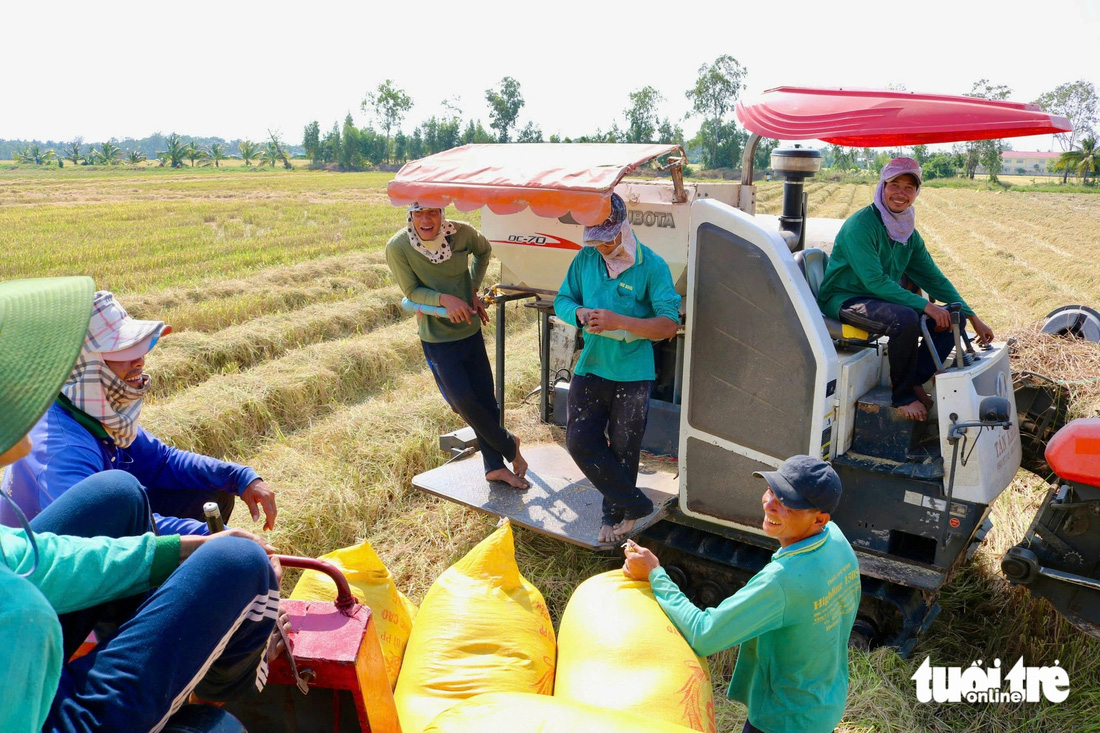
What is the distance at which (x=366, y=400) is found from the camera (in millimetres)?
8383

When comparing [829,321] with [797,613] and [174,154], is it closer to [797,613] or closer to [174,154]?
[797,613]

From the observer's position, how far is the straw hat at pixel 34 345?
1.37 meters

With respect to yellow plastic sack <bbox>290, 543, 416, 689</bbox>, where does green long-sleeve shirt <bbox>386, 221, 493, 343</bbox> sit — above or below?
above

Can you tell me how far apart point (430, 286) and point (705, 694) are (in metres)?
2.81

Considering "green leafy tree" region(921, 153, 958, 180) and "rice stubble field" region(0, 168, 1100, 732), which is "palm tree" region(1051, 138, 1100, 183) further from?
"rice stubble field" region(0, 168, 1100, 732)

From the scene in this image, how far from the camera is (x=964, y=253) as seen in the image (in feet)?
61.1

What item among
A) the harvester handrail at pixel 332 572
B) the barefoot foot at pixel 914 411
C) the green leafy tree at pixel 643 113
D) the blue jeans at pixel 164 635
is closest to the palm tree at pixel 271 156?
the green leafy tree at pixel 643 113

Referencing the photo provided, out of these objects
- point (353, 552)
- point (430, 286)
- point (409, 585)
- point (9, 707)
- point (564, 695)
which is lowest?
point (409, 585)

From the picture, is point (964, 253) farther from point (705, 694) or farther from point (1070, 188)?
point (1070, 188)

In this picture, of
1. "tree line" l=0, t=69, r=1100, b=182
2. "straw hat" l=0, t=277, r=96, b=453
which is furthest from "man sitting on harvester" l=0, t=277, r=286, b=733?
"tree line" l=0, t=69, r=1100, b=182

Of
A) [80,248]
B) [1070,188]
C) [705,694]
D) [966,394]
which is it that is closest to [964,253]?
[966,394]

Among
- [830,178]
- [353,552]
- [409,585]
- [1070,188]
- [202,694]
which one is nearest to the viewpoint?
[202,694]

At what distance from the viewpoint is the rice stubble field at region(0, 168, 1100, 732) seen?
12.5 feet

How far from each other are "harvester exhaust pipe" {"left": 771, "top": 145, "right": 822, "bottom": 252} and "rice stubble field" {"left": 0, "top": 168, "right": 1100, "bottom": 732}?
2.19 metres
